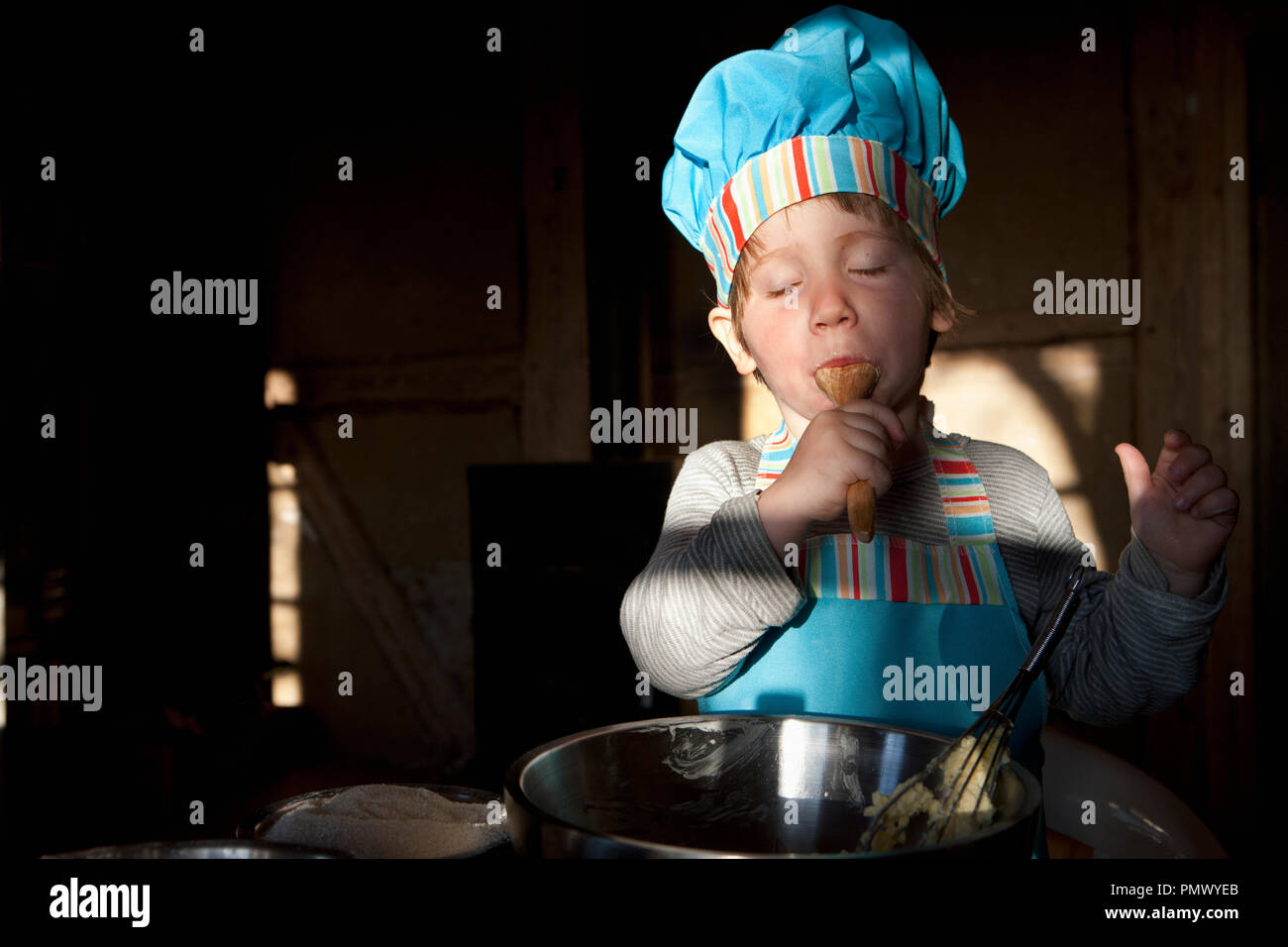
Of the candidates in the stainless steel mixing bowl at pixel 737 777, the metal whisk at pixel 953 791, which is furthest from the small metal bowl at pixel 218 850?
the metal whisk at pixel 953 791

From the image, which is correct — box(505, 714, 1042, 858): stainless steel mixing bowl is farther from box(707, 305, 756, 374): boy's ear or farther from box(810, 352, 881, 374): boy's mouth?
box(707, 305, 756, 374): boy's ear

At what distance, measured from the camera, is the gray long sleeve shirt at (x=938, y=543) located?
3.06ft

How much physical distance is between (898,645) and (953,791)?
34 centimetres

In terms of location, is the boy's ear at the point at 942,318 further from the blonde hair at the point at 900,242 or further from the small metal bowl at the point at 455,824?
the small metal bowl at the point at 455,824

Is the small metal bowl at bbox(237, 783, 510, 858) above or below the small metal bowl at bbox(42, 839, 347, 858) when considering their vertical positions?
below

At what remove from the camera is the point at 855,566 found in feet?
3.54

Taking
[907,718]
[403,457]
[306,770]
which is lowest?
[306,770]

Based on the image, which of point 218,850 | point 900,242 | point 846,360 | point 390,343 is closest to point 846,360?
point 846,360

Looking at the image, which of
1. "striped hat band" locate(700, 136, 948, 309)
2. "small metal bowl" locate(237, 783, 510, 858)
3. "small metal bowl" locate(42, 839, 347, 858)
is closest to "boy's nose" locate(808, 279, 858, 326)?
"striped hat band" locate(700, 136, 948, 309)

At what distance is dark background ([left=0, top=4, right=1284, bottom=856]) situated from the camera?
8.45 ft
